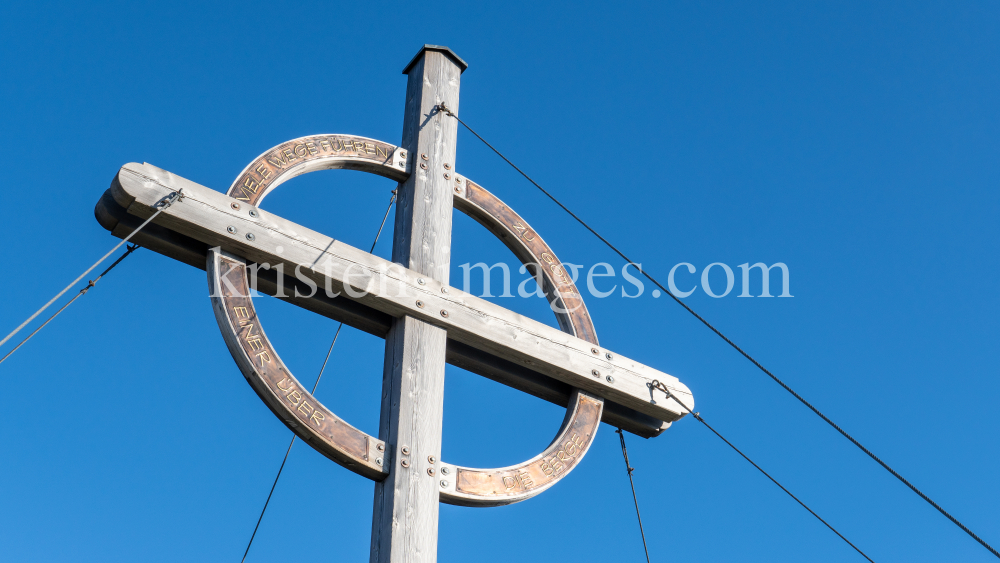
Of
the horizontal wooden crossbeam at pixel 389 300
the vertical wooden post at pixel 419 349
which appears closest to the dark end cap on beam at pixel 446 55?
the vertical wooden post at pixel 419 349

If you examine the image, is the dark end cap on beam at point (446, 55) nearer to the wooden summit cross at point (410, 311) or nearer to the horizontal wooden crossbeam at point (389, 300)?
the wooden summit cross at point (410, 311)

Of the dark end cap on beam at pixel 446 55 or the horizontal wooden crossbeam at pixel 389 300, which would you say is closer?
the horizontal wooden crossbeam at pixel 389 300

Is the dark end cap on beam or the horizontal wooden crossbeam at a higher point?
the dark end cap on beam

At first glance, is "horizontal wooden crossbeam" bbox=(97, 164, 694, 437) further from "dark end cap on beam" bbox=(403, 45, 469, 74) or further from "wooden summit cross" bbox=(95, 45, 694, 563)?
"dark end cap on beam" bbox=(403, 45, 469, 74)

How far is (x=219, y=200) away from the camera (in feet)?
15.5

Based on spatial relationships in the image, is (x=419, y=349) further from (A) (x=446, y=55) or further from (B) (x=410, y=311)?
(A) (x=446, y=55)

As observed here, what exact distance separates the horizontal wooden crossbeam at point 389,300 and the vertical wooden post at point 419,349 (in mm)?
138

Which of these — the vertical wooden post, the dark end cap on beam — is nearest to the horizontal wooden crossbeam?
the vertical wooden post

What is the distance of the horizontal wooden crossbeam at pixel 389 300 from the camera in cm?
462

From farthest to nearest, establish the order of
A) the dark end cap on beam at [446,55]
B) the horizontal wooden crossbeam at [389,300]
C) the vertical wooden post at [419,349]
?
1. the dark end cap on beam at [446,55]
2. the horizontal wooden crossbeam at [389,300]
3. the vertical wooden post at [419,349]

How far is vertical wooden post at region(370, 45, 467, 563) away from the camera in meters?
4.52

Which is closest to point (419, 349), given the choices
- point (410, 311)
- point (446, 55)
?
point (410, 311)

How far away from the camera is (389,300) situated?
498cm

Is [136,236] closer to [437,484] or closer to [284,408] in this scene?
[284,408]
